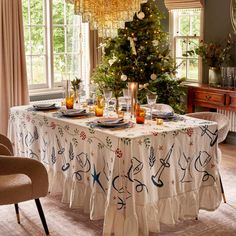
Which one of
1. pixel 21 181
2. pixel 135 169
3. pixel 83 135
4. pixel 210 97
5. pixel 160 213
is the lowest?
pixel 160 213

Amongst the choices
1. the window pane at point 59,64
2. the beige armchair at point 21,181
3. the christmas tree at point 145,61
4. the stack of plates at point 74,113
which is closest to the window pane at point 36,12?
the window pane at point 59,64

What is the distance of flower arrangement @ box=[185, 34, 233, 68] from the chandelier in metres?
2.05

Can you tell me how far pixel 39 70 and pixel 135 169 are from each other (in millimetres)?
3939

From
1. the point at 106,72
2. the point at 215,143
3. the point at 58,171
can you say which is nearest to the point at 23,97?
the point at 106,72

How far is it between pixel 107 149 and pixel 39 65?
3.74m

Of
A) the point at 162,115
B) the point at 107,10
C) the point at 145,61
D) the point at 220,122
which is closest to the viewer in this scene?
the point at 162,115

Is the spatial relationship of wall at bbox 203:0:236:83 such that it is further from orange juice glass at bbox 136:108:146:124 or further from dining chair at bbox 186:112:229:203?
orange juice glass at bbox 136:108:146:124

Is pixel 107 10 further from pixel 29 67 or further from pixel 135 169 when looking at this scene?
pixel 29 67

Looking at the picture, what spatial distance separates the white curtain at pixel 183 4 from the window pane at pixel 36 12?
184cm

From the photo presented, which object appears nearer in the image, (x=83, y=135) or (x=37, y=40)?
(x=83, y=135)

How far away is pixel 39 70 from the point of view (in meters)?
6.66

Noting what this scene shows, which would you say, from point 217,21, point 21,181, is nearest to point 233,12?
point 217,21

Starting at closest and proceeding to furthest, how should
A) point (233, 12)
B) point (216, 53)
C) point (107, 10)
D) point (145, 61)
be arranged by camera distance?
point (107, 10) < point (233, 12) < point (216, 53) < point (145, 61)

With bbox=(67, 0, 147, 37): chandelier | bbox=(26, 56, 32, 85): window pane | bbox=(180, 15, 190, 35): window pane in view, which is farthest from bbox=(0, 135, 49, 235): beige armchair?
bbox=(180, 15, 190, 35): window pane
